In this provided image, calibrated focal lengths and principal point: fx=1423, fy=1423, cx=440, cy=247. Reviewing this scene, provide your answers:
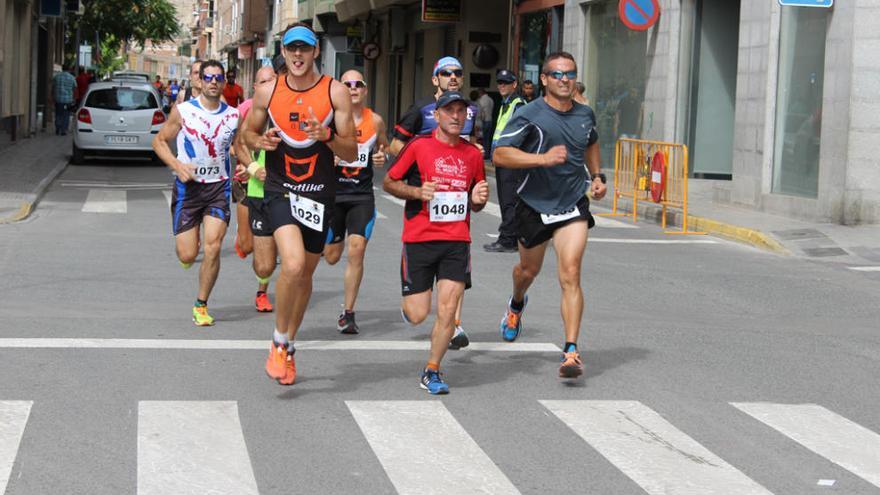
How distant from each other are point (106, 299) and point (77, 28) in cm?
5302

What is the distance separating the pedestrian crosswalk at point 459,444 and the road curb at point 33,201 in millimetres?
9747

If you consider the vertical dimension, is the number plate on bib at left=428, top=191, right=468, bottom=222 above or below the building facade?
below

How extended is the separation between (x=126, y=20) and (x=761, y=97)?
54.1 metres

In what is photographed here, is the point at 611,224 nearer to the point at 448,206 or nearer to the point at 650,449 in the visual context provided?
the point at 448,206

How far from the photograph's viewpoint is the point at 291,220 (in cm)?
746

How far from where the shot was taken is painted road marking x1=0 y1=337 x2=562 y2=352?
8773 mm

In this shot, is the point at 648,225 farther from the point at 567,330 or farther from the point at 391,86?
the point at 391,86

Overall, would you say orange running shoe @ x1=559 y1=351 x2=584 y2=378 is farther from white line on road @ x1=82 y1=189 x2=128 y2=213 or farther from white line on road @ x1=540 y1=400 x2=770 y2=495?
white line on road @ x1=82 y1=189 x2=128 y2=213

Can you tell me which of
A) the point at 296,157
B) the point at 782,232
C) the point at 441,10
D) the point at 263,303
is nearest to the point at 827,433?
the point at 296,157

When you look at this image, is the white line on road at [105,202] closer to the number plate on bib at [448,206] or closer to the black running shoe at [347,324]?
the black running shoe at [347,324]

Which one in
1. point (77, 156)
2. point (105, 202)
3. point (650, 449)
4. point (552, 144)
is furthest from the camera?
point (77, 156)

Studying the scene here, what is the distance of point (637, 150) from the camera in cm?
2025

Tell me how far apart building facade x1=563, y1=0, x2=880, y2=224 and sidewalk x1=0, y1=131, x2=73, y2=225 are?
9797 mm

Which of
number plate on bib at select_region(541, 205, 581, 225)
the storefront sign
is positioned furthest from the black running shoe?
the storefront sign
